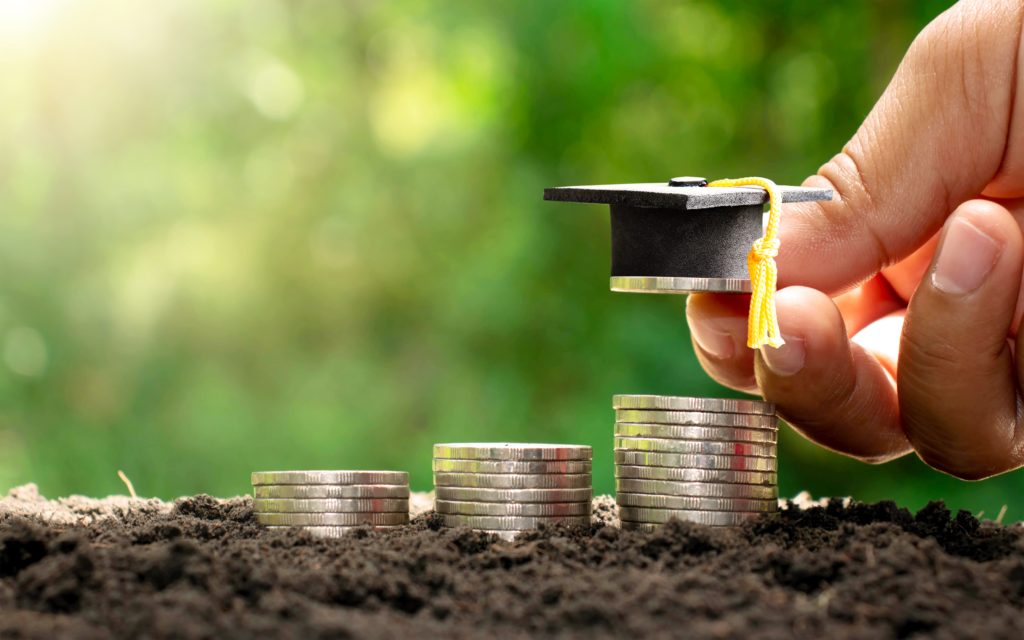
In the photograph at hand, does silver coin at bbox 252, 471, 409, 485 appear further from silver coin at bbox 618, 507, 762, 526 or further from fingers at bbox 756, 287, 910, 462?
fingers at bbox 756, 287, 910, 462

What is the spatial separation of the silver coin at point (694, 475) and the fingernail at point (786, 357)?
326 mm

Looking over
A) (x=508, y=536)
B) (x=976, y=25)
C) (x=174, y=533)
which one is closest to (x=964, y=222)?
(x=976, y=25)

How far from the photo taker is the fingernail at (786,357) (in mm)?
2387

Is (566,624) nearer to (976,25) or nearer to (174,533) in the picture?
(174,533)

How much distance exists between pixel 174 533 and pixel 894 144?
6.02 feet

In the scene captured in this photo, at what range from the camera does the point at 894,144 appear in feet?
8.76

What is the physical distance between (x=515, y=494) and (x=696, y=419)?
366 millimetres

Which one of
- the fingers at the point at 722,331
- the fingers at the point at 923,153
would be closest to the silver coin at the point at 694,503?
the fingers at the point at 722,331

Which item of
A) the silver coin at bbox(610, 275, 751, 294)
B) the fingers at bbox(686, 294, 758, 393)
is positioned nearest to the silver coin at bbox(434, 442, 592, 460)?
the silver coin at bbox(610, 275, 751, 294)

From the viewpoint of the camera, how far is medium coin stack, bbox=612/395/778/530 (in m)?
2.09

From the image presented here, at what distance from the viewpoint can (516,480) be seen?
6.92ft

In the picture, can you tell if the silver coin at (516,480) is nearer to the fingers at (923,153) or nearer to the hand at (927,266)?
the hand at (927,266)

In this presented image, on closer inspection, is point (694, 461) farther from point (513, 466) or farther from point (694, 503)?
point (513, 466)

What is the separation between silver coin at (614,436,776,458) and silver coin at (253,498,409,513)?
0.49m
